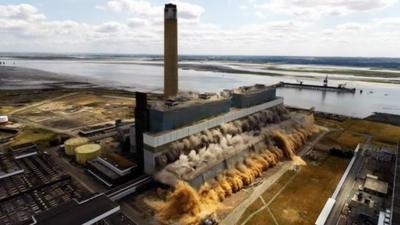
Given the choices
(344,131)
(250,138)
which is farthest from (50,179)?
(344,131)

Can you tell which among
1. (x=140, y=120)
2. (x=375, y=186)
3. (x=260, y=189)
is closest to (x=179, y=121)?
(x=140, y=120)

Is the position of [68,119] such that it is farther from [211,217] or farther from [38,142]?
[211,217]

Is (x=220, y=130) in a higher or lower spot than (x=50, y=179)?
higher

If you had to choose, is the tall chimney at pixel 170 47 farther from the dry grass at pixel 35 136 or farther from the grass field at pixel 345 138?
the grass field at pixel 345 138

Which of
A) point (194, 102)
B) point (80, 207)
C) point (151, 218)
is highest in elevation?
point (194, 102)

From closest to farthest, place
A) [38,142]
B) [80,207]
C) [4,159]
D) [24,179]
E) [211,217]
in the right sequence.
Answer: [80,207]
[211,217]
[24,179]
[4,159]
[38,142]

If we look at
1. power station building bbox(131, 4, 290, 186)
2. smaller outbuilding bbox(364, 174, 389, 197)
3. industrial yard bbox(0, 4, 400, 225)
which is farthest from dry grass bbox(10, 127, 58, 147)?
smaller outbuilding bbox(364, 174, 389, 197)

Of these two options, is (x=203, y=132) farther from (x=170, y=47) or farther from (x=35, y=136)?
(x=35, y=136)

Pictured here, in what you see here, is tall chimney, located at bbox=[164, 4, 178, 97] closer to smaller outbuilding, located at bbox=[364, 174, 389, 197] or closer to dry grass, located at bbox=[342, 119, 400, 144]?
smaller outbuilding, located at bbox=[364, 174, 389, 197]
